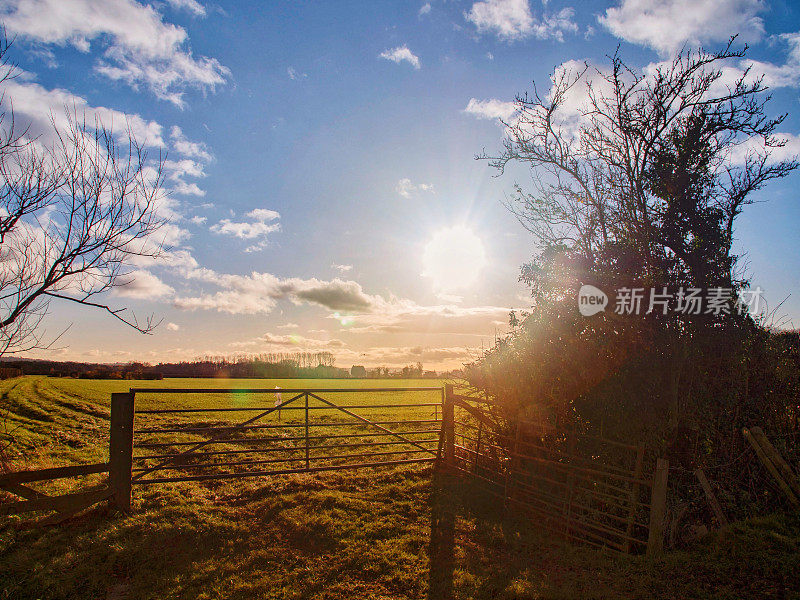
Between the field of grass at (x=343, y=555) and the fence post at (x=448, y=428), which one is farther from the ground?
the fence post at (x=448, y=428)

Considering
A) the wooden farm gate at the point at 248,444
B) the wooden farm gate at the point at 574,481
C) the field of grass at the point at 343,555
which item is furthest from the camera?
the wooden farm gate at the point at 248,444

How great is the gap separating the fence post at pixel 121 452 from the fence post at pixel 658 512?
8056mm

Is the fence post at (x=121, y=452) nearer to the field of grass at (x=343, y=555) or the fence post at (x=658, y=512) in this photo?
the field of grass at (x=343, y=555)

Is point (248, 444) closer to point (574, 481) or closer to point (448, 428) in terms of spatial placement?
point (448, 428)

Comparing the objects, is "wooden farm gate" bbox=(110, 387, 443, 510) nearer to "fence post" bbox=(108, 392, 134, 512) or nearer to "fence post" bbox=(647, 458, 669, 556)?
"fence post" bbox=(108, 392, 134, 512)

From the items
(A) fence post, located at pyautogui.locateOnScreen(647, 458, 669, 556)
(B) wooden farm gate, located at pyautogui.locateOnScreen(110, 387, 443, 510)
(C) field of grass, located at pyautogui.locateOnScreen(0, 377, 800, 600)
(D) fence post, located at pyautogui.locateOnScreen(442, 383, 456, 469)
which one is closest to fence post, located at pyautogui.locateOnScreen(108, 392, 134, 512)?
(B) wooden farm gate, located at pyautogui.locateOnScreen(110, 387, 443, 510)

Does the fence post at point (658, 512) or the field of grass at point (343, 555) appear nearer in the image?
the field of grass at point (343, 555)

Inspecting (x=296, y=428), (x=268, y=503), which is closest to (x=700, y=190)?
(x=268, y=503)

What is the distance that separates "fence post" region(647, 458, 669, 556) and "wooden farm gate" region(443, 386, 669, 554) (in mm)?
13

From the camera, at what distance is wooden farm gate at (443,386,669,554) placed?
251 inches

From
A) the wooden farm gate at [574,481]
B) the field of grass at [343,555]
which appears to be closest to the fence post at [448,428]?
the wooden farm gate at [574,481]

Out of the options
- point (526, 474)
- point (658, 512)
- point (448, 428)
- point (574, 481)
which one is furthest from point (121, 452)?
point (658, 512)

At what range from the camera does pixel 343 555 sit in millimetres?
5945

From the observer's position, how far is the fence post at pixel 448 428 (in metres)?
10.0
